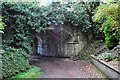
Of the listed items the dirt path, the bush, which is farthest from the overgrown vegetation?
the dirt path

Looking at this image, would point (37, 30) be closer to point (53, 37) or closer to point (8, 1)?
point (8, 1)

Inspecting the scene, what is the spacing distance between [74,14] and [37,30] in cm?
388

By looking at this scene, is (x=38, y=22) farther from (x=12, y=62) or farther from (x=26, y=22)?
(x=12, y=62)

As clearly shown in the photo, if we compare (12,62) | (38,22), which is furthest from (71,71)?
(38,22)

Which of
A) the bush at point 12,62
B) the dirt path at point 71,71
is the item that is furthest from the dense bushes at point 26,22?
the dirt path at point 71,71

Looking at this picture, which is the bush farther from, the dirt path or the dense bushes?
the dirt path

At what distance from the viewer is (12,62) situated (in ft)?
26.8

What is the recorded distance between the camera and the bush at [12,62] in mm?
7559

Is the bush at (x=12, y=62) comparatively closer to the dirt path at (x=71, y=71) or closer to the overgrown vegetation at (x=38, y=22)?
the overgrown vegetation at (x=38, y=22)

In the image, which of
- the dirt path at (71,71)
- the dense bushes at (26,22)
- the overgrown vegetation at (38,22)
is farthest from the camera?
the dense bushes at (26,22)

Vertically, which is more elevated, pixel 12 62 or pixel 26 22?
pixel 26 22

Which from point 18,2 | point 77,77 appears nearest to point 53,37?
point 18,2

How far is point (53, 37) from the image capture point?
17734mm

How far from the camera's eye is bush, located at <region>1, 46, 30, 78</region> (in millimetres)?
7559
